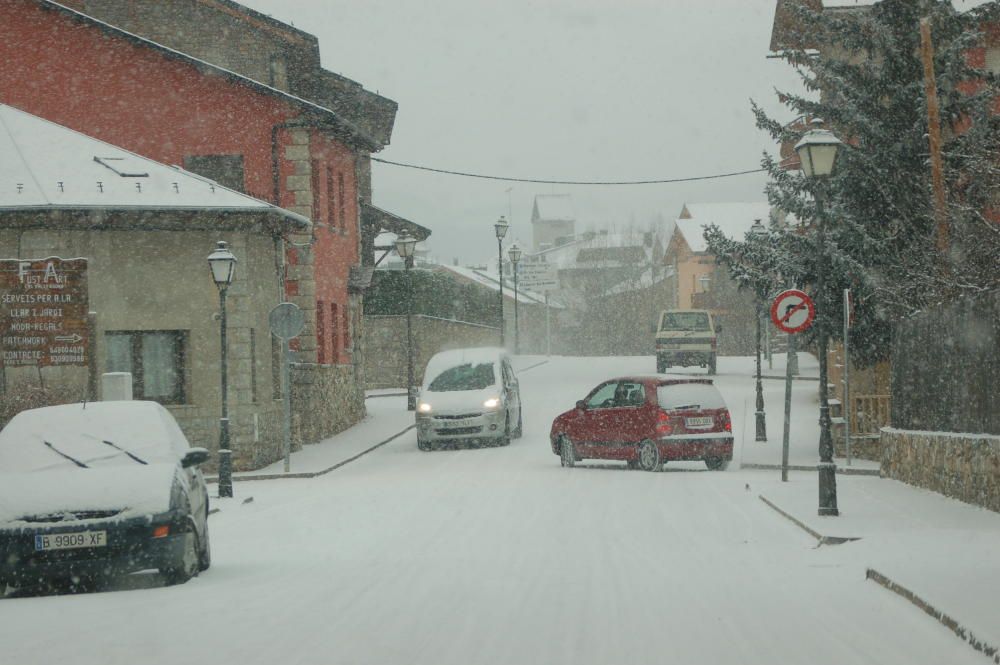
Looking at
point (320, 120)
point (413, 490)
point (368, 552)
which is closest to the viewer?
point (368, 552)

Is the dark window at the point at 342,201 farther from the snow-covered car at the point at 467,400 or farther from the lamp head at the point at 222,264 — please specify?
the lamp head at the point at 222,264

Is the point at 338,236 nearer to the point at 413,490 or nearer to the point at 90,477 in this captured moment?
the point at 413,490

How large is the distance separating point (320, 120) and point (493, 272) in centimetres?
10720

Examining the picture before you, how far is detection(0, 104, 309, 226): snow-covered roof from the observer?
77.3ft

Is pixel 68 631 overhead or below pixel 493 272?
below

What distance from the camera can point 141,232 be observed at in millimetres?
24266

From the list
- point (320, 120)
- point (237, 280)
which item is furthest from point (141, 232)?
point (320, 120)

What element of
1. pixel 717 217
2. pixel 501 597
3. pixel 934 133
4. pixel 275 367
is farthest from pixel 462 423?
pixel 717 217

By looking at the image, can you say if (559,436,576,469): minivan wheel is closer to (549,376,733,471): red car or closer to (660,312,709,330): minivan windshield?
(549,376,733,471): red car

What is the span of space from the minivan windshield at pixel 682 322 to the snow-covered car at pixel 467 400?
19480 mm

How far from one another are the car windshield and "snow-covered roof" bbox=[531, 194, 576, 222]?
14965 centimetres

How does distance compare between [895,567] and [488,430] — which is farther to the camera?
[488,430]

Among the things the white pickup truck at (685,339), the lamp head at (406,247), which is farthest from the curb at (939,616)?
the white pickup truck at (685,339)

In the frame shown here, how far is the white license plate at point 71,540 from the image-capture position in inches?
400
